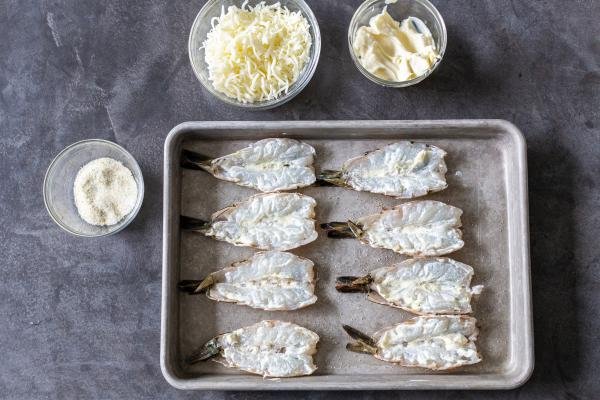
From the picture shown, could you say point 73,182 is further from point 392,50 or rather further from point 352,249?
point 392,50

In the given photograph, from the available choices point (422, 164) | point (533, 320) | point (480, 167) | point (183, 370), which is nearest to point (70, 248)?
point (183, 370)

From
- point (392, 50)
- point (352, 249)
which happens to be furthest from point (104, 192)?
point (392, 50)

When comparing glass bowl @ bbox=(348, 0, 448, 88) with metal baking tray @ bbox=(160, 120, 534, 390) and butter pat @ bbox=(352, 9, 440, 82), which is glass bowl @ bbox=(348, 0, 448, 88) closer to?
butter pat @ bbox=(352, 9, 440, 82)

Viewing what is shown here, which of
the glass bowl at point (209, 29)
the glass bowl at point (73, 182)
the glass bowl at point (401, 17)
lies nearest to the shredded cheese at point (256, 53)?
the glass bowl at point (209, 29)

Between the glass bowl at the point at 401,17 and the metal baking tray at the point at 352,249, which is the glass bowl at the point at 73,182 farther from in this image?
the glass bowl at the point at 401,17

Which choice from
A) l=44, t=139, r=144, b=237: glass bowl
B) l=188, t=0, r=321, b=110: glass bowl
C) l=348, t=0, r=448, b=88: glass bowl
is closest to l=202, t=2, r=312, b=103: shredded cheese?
l=188, t=0, r=321, b=110: glass bowl
